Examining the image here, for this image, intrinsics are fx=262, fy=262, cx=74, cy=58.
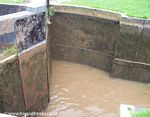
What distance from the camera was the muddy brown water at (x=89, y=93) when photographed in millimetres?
6613

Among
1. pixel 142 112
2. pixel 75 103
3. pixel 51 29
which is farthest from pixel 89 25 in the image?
pixel 142 112

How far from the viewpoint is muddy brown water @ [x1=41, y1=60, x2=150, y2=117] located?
260 inches

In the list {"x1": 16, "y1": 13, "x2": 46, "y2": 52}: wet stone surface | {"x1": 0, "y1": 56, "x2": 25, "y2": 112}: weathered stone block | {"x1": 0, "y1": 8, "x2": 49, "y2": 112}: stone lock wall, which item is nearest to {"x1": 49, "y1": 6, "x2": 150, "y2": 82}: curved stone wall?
{"x1": 0, "y1": 8, "x2": 49, "y2": 112}: stone lock wall

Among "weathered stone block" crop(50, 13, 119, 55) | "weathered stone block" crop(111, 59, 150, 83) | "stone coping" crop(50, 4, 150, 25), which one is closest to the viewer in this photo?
"stone coping" crop(50, 4, 150, 25)

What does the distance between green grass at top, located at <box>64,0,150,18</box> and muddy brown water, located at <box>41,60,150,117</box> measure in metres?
1.96

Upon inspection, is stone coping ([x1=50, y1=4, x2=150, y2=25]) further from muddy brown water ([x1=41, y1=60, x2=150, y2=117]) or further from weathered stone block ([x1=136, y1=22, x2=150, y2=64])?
muddy brown water ([x1=41, y1=60, x2=150, y2=117])

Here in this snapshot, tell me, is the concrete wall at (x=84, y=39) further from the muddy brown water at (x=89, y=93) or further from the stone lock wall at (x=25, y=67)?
the stone lock wall at (x=25, y=67)

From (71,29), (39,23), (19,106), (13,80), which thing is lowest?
(19,106)

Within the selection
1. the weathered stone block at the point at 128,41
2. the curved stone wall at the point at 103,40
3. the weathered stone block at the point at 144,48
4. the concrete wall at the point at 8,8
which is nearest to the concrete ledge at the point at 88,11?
the curved stone wall at the point at 103,40

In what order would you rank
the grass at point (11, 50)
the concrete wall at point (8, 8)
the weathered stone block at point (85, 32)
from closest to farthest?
1. the grass at point (11, 50)
2. the concrete wall at point (8, 8)
3. the weathered stone block at point (85, 32)

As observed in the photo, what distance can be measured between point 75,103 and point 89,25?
2.49 meters

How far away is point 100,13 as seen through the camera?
7723mm

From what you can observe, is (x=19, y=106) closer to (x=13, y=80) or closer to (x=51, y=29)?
(x=13, y=80)

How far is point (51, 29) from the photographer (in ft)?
27.6
